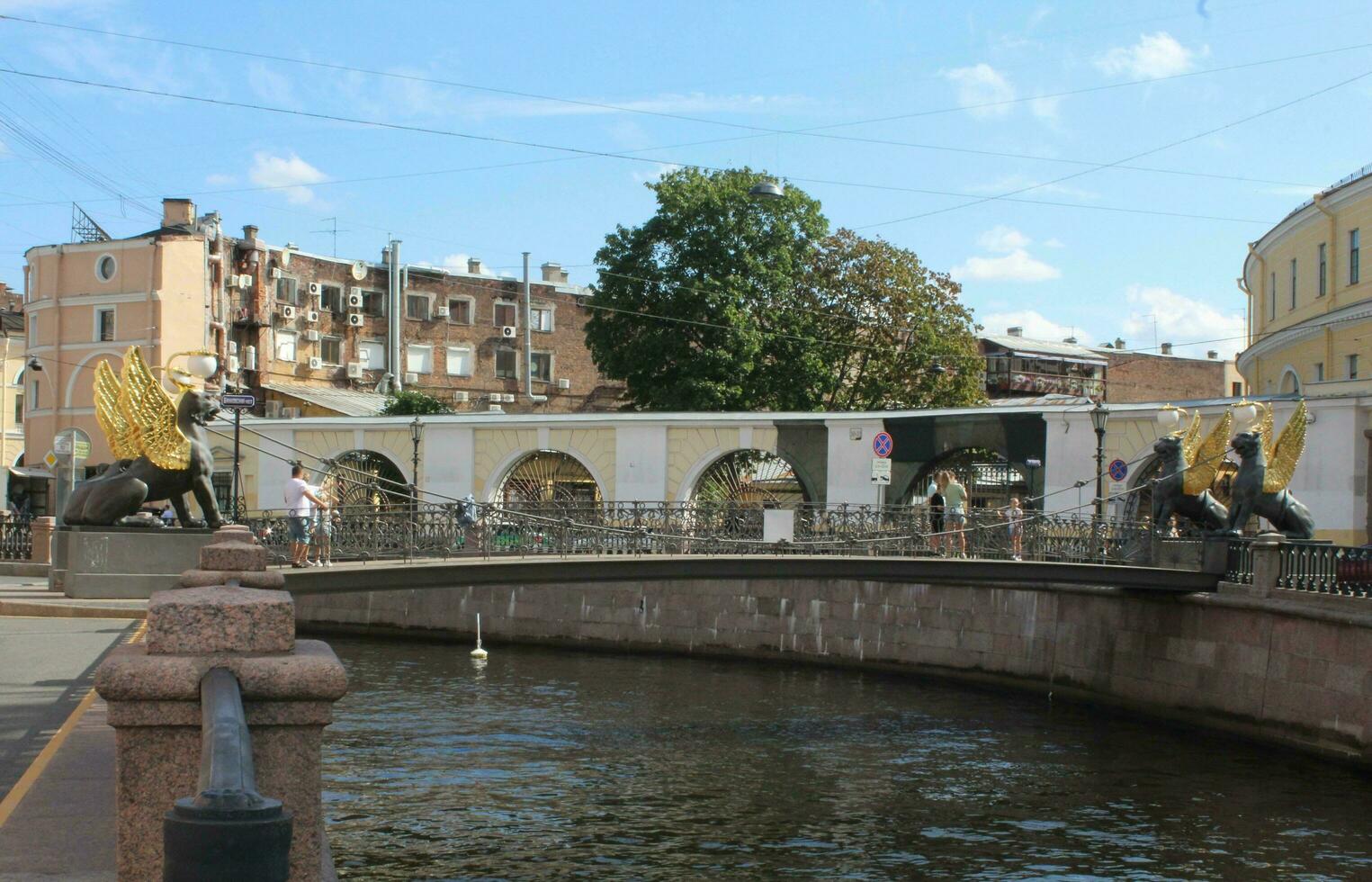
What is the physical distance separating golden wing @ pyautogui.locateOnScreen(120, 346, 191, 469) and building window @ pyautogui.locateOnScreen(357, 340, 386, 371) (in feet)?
114

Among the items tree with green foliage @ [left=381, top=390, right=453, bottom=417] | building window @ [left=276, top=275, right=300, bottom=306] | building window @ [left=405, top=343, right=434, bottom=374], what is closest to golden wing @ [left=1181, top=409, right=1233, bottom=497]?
tree with green foliage @ [left=381, top=390, right=453, bottom=417]

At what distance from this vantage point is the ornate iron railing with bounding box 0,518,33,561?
25109mm

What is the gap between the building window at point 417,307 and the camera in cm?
5116

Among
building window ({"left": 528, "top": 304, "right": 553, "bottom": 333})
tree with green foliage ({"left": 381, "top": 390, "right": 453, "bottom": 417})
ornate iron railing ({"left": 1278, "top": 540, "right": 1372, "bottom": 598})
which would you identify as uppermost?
building window ({"left": 528, "top": 304, "right": 553, "bottom": 333})

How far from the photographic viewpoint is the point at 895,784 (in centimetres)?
1475

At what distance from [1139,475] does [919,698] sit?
9.17 m

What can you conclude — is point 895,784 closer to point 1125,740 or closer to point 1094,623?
point 1125,740

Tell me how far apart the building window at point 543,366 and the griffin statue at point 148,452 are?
3822 centimetres

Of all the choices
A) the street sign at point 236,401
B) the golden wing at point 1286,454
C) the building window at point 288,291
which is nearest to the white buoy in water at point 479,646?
the street sign at point 236,401

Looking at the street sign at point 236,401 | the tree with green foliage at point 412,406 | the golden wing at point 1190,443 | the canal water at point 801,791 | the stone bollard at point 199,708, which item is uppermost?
the tree with green foliage at point 412,406

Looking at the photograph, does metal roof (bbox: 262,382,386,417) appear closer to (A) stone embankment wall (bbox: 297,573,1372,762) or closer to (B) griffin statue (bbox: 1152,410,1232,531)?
(A) stone embankment wall (bbox: 297,573,1372,762)

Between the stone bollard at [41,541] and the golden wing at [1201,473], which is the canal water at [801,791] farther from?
the stone bollard at [41,541]

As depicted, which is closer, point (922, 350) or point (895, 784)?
point (895, 784)

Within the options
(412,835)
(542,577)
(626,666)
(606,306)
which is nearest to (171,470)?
(542,577)
